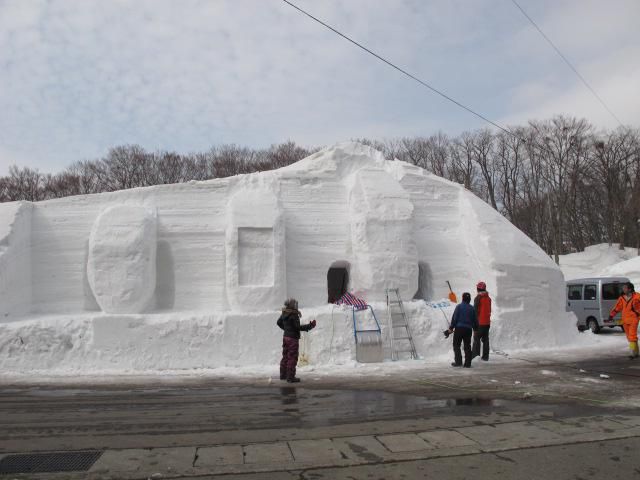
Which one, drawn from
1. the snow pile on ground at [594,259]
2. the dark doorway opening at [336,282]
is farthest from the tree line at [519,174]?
the dark doorway opening at [336,282]

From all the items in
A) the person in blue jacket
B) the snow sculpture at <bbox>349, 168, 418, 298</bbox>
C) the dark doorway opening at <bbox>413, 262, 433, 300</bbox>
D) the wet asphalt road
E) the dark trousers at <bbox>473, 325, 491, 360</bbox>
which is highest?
the snow sculpture at <bbox>349, 168, 418, 298</bbox>

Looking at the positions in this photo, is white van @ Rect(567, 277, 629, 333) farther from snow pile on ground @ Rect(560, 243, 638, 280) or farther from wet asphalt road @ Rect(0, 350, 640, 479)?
snow pile on ground @ Rect(560, 243, 638, 280)

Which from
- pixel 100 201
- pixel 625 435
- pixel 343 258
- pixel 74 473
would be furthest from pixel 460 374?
pixel 100 201

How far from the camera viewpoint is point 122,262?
502 inches

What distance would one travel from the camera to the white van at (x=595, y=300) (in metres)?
18.4

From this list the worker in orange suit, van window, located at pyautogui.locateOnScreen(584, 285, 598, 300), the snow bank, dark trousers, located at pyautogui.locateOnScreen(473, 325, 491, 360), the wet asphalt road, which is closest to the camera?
the wet asphalt road

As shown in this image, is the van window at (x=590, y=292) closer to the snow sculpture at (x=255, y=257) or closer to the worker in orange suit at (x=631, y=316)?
the worker in orange suit at (x=631, y=316)

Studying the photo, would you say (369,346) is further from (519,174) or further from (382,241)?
(519,174)

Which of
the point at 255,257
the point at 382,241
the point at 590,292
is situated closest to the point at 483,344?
the point at 382,241

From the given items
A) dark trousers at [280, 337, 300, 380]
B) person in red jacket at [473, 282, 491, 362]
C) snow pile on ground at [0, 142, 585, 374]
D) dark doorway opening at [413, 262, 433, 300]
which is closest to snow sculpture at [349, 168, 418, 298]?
snow pile on ground at [0, 142, 585, 374]

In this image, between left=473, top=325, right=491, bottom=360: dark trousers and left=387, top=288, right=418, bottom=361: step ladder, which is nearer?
left=473, top=325, right=491, bottom=360: dark trousers

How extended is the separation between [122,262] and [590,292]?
1573 cm

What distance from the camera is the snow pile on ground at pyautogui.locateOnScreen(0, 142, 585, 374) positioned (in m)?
12.1

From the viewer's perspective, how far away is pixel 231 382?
388 inches
